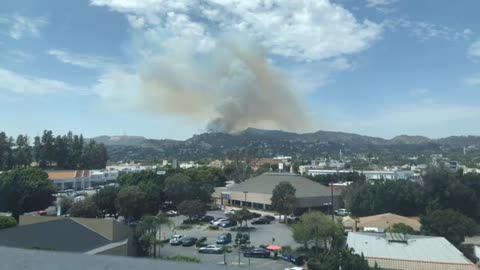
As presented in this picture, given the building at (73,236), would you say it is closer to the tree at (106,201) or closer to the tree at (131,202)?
the tree at (131,202)

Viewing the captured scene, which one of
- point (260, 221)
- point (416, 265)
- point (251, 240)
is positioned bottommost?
point (251, 240)

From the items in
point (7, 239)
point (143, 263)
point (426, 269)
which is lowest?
point (426, 269)

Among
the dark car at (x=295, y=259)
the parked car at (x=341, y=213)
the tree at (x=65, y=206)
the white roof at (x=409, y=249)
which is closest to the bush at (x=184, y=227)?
the tree at (x=65, y=206)

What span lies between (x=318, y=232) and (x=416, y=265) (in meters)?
5.27

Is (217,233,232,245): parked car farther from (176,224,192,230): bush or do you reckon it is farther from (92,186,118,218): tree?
(92,186,118,218): tree

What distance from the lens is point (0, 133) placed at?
51.0 meters

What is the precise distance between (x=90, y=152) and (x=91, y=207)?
40223 millimetres

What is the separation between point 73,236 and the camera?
1722 cm

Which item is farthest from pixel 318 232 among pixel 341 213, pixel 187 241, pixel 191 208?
pixel 341 213

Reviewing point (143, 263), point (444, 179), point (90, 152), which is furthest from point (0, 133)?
point (143, 263)

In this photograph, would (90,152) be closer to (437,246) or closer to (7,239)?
(7,239)

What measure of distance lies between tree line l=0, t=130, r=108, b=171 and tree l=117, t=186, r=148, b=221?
92.8 ft

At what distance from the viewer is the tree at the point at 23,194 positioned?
98.6 feet

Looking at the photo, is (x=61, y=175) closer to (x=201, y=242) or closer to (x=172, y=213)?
(x=172, y=213)
